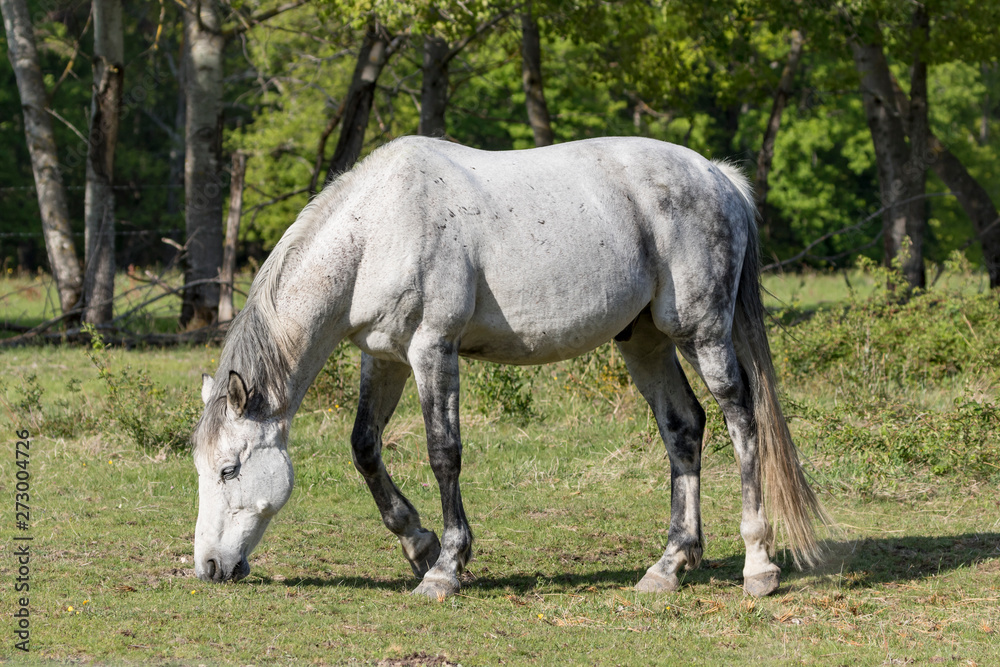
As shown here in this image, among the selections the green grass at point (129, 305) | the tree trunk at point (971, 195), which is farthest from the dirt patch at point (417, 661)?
the tree trunk at point (971, 195)

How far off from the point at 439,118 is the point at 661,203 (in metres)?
9.86

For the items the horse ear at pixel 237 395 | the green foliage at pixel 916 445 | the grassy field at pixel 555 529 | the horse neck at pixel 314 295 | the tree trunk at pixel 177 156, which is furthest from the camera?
the tree trunk at pixel 177 156

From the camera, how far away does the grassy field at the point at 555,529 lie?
4070mm

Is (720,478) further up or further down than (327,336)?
further down

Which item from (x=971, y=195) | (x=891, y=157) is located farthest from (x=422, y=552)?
(x=971, y=195)

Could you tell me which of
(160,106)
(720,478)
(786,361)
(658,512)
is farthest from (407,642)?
(160,106)

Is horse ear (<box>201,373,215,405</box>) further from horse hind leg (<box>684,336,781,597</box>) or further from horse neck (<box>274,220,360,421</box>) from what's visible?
horse hind leg (<box>684,336,781,597</box>)

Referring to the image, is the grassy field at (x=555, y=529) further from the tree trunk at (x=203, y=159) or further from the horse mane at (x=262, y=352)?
the tree trunk at (x=203, y=159)

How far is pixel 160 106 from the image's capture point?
38.7m

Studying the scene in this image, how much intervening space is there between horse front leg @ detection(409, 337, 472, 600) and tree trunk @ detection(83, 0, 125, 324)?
9.64m

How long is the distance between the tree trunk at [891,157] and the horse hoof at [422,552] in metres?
11.0

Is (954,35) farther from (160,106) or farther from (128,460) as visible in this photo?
(160,106)

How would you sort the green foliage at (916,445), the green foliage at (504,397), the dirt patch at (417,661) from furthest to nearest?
the green foliage at (504,397) → the green foliage at (916,445) → the dirt patch at (417,661)

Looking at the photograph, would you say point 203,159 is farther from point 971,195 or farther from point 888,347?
point 971,195
